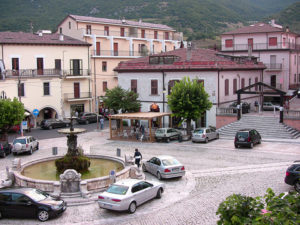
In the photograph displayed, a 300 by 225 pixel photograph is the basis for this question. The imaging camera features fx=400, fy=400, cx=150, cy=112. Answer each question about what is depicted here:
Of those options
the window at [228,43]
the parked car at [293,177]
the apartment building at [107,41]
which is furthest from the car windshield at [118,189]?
the window at [228,43]

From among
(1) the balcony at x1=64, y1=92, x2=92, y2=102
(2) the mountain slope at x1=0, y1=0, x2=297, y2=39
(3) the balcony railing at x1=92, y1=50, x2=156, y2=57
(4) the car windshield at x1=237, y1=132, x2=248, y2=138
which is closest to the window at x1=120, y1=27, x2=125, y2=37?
(3) the balcony railing at x1=92, y1=50, x2=156, y2=57

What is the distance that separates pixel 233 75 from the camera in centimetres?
4138

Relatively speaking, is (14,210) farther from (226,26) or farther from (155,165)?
(226,26)

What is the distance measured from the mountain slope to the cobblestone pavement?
5978 centimetres

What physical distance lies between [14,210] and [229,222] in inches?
424

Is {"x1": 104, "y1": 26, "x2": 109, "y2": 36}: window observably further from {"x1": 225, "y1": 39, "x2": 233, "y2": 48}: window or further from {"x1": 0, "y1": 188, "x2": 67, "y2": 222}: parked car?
{"x1": 0, "y1": 188, "x2": 67, "y2": 222}: parked car

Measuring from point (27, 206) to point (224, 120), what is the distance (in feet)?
83.2

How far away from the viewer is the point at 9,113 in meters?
34.3

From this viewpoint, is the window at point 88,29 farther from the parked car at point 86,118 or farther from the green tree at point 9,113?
the green tree at point 9,113

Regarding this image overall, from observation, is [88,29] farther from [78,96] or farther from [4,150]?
[4,150]

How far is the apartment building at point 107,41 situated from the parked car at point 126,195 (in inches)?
1476

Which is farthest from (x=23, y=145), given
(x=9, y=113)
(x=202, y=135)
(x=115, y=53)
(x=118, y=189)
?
(x=115, y=53)

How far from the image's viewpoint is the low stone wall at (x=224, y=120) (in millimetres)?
37875

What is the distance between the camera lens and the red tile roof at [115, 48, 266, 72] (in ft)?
127
